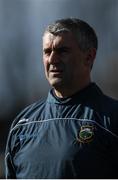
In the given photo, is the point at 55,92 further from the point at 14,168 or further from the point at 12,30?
the point at 12,30

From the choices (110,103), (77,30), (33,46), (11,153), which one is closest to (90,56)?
(77,30)

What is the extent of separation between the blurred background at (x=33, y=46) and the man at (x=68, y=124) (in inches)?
198

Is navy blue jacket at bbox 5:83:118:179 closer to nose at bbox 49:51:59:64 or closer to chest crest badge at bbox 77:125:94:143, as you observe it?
chest crest badge at bbox 77:125:94:143

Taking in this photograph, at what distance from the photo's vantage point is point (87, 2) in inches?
352

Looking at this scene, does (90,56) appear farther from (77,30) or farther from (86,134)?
(86,134)

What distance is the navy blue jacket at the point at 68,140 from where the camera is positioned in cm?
309

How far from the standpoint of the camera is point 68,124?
3.19m

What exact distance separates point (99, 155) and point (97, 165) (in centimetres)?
5

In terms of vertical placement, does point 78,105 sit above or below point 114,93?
above

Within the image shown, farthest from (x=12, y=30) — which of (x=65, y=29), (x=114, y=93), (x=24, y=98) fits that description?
(x=65, y=29)

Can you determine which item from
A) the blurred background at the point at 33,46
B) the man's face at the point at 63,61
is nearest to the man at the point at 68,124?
the man's face at the point at 63,61

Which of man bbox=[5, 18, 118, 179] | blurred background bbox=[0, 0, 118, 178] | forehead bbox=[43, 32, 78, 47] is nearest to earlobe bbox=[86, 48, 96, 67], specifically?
man bbox=[5, 18, 118, 179]

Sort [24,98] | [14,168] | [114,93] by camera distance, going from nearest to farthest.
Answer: [14,168] < [114,93] < [24,98]

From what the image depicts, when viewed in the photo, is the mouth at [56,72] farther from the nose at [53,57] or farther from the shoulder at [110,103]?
the shoulder at [110,103]
